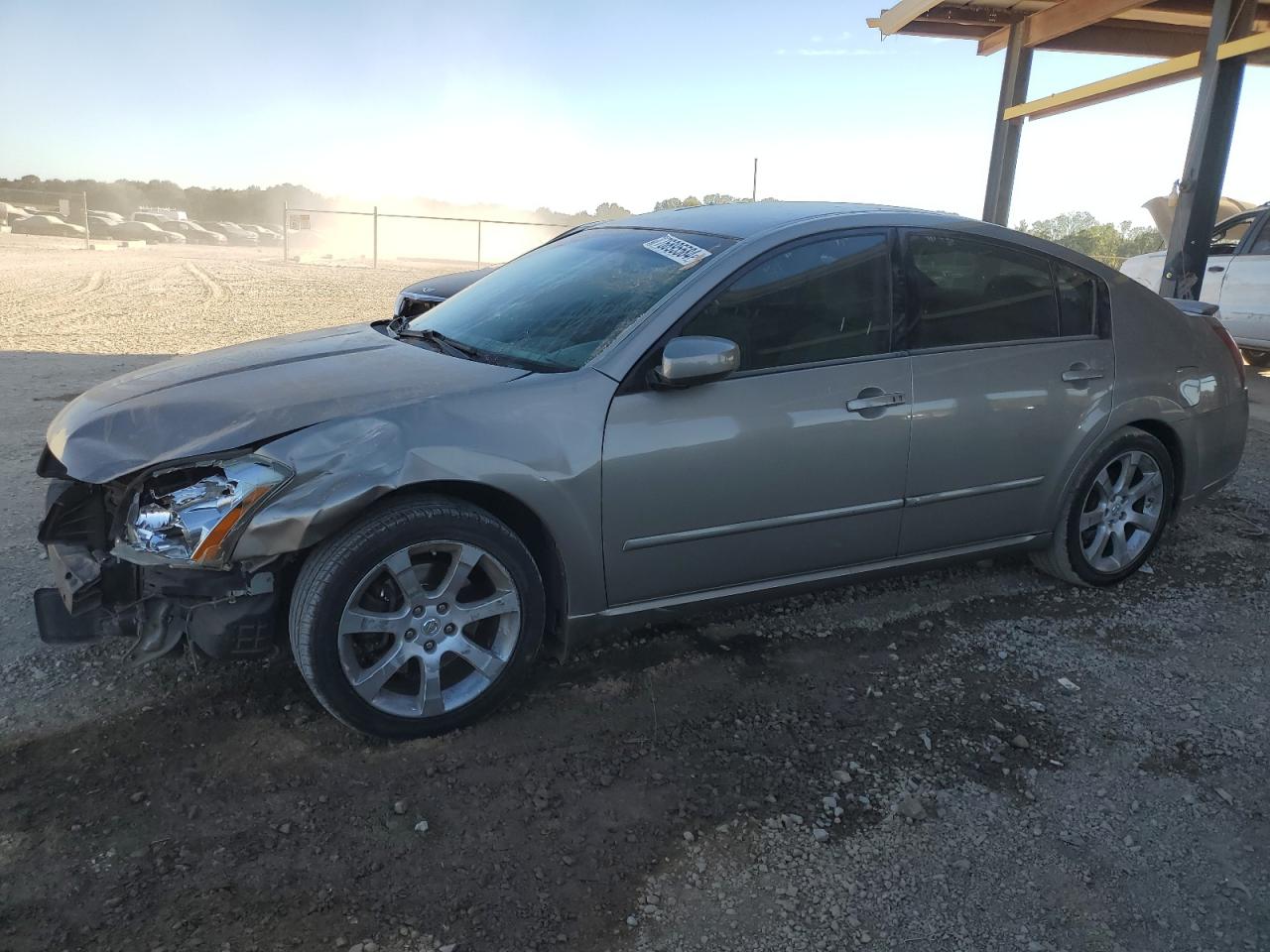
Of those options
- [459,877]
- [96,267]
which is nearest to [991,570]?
[459,877]

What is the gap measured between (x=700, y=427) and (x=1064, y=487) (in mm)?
1835

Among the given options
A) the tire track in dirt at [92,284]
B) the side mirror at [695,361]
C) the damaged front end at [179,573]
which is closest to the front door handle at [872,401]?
the side mirror at [695,361]

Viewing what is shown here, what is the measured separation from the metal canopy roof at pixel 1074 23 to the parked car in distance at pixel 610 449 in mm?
7187

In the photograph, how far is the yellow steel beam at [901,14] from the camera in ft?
31.2

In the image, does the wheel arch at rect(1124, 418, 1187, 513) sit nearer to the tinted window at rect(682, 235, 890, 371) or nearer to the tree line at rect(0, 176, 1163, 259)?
the tinted window at rect(682, 235, 890, 371)

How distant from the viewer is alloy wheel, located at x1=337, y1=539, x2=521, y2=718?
9.02ft

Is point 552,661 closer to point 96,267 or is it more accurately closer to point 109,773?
point 109,773

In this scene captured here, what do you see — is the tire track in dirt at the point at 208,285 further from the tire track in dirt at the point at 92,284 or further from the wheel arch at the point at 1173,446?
the wheel arch at the point at 1173,446

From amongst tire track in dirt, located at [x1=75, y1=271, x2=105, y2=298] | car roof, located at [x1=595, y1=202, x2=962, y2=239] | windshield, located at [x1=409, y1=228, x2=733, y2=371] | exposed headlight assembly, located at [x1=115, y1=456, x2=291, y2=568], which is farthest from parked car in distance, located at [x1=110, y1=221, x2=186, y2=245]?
exposed headlight assembly, located at [x1=115, y1=456, x2=291, y2=568]

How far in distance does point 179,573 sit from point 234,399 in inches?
22.7

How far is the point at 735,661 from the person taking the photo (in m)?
3.43

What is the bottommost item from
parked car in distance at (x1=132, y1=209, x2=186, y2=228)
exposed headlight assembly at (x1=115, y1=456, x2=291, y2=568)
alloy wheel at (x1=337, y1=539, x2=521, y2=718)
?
alloy wheel at (x1=337, y1=539, x2=521, y2=718)

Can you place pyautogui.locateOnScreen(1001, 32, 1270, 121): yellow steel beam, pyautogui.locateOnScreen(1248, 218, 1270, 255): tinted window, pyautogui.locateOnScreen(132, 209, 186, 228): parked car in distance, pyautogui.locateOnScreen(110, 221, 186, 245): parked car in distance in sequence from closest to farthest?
pyautogui.locateOnScreen(1001, 32, 1270, 121): yellow steel beam
pyautogui.locateOnScreen(1248, 218, 1270, 255): tinted window
pyautogui.locateOnScreen(110, 221, 186, 245): parked car in distance
pyautogui.locateOnScreen(132, 209, 186, 228): parked car in distance

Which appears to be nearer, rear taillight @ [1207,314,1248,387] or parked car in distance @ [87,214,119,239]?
rear taillight @ [1207,314,1248,387]
